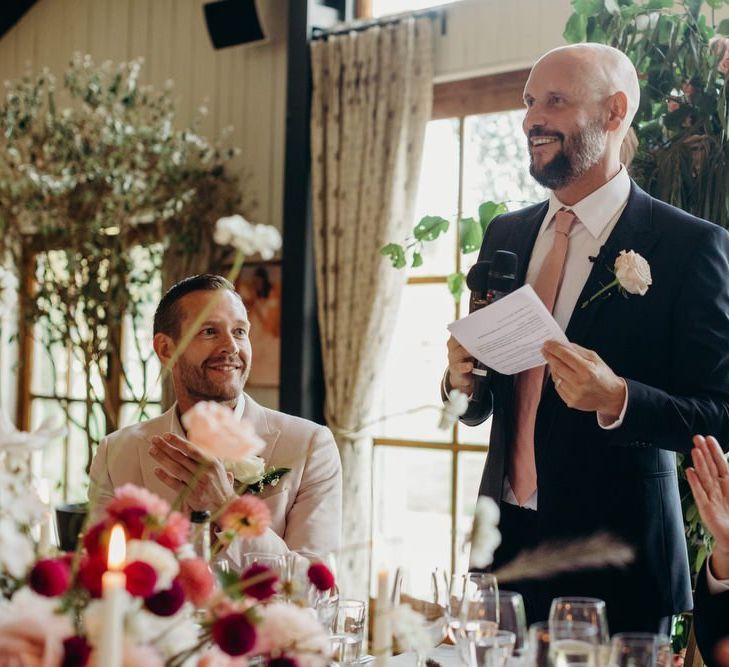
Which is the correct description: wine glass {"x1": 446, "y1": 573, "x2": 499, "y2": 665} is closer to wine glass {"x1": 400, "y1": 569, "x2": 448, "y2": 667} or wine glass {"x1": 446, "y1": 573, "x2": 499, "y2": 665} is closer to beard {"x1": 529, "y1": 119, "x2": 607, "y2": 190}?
wine glass {"x1": 400, "y1": 569, "x2": 448, "y2": 667}

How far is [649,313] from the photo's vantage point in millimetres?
2182

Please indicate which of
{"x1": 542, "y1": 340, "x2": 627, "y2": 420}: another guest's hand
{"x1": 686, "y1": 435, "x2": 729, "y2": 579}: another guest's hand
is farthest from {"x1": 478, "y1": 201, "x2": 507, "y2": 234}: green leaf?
{"x1": 686, "y1": 435, "x2": 729, "y2": 579}: another guest's hand

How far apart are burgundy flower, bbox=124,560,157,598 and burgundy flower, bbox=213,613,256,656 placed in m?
0.07

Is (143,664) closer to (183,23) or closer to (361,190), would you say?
(361,190)

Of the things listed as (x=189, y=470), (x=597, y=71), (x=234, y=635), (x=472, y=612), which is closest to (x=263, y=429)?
(x=189, y=470)

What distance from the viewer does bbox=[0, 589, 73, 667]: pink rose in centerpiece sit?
2.85ft

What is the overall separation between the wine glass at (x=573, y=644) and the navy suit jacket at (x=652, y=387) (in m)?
0.90

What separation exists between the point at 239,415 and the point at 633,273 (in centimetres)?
103

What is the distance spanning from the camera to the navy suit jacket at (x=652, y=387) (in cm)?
214

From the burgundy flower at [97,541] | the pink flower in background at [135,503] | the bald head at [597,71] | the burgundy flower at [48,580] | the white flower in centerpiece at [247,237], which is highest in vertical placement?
the bald head at [597,71]

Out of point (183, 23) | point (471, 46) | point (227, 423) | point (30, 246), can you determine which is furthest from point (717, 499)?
point (30, 246)

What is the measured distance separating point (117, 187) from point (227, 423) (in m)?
4.53

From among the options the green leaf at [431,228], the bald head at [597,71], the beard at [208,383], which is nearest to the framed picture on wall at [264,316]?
the green leaf at [431,228]

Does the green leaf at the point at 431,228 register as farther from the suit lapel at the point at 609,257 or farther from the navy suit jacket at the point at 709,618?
the navy suit jacket at the point at 709,618
